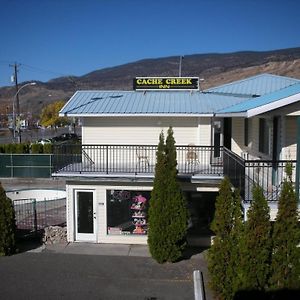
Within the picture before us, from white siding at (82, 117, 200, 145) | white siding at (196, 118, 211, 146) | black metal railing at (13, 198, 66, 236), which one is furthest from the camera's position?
white siding at (82, 117, 200, 145)

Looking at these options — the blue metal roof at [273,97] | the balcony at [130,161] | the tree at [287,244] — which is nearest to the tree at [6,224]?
the balcony at [130,161]

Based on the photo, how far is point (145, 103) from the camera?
61.4ft

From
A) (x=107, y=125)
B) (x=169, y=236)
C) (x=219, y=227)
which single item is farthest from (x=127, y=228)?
(x=219, y=227)

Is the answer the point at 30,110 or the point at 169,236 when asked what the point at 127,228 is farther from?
the point at 30,110

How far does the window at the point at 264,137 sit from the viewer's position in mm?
14620

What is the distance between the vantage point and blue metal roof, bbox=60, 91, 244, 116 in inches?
688

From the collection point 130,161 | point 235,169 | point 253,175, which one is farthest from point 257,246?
point 130,161

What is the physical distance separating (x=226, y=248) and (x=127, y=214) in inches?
281

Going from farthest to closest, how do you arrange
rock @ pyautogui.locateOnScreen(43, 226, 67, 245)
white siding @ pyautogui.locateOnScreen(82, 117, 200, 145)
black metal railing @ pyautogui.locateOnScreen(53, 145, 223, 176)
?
white siding @ pyautogui.locateOnScreen(82, 117, 200, 145), rock @ pyautogui.locateOnScreen(43, 226, 67, 245), black metal railing @ pyautogui.locateOnScreen(53, 145, 223, 176)

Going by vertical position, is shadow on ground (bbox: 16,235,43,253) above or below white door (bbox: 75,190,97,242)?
below

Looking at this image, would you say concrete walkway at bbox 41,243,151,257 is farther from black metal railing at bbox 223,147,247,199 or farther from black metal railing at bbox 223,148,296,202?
black metal railing at bbox 223,148,296,202

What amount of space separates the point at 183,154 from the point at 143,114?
2295mm

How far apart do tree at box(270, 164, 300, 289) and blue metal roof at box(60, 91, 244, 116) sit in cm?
805

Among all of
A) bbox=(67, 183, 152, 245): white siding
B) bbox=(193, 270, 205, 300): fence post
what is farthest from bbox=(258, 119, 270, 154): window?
bbox=(67, 183, 152, 245): white siding
